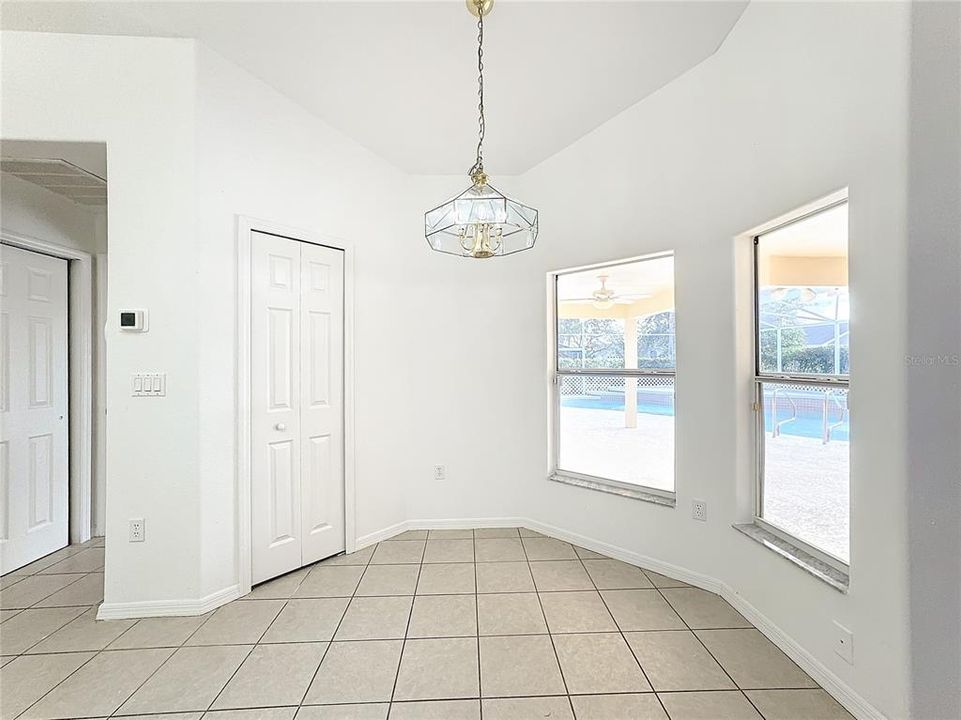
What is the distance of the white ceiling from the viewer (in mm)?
2244

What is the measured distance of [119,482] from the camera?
246cm

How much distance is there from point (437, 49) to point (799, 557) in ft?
9.83

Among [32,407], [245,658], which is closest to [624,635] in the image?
[245,658]

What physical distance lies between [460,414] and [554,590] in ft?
5.13

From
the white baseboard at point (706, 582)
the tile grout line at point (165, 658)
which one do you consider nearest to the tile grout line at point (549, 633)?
the white baseboard at point (706, 582)

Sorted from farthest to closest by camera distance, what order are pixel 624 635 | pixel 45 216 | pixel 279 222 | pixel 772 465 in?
pixel 45 216 → pixel 279 222 → pixel 772 465 → pixel 624 635

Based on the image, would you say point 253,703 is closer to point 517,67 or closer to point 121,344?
point 121,344

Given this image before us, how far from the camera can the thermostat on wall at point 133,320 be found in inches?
96.0

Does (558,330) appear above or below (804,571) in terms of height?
above

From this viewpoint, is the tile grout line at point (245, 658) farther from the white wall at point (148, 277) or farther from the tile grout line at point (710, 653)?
the tile grout line at point (710, 653)

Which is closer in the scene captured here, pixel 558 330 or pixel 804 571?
pixel 804 571

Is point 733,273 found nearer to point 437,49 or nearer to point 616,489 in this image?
point 616,489

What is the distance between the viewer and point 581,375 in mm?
3529

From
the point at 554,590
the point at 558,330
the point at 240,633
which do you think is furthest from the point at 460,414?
the point at 240,633
